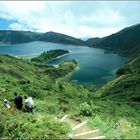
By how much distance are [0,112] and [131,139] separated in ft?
26.7

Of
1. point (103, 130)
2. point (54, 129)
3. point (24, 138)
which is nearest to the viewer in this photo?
point (24, 138)

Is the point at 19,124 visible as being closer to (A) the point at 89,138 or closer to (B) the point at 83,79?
(A) the point at 89,138

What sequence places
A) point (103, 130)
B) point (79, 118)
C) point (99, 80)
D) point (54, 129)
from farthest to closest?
point (99, 80)
point (79, 118)
point (103, 130)
point (54, 129)

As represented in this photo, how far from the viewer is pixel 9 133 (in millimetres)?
19469

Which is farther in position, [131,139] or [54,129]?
[54,129]

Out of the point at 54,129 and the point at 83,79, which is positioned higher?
the point at 54,129

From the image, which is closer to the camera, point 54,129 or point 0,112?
point 54,129

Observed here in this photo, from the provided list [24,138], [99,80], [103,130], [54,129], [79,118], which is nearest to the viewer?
[24,138]

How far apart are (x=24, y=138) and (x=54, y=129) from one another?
193 centimetres

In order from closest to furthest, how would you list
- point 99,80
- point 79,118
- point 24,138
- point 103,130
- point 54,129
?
point 24,138 → point 54,129 → point 103,130 → point 79,118 → point 99,80

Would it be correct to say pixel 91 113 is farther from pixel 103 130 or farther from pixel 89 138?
pixel 89 138

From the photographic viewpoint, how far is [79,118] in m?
25.6

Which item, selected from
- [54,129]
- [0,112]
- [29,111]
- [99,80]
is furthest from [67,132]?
[99,80]

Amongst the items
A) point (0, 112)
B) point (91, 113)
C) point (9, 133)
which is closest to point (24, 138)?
point (9, 133)
